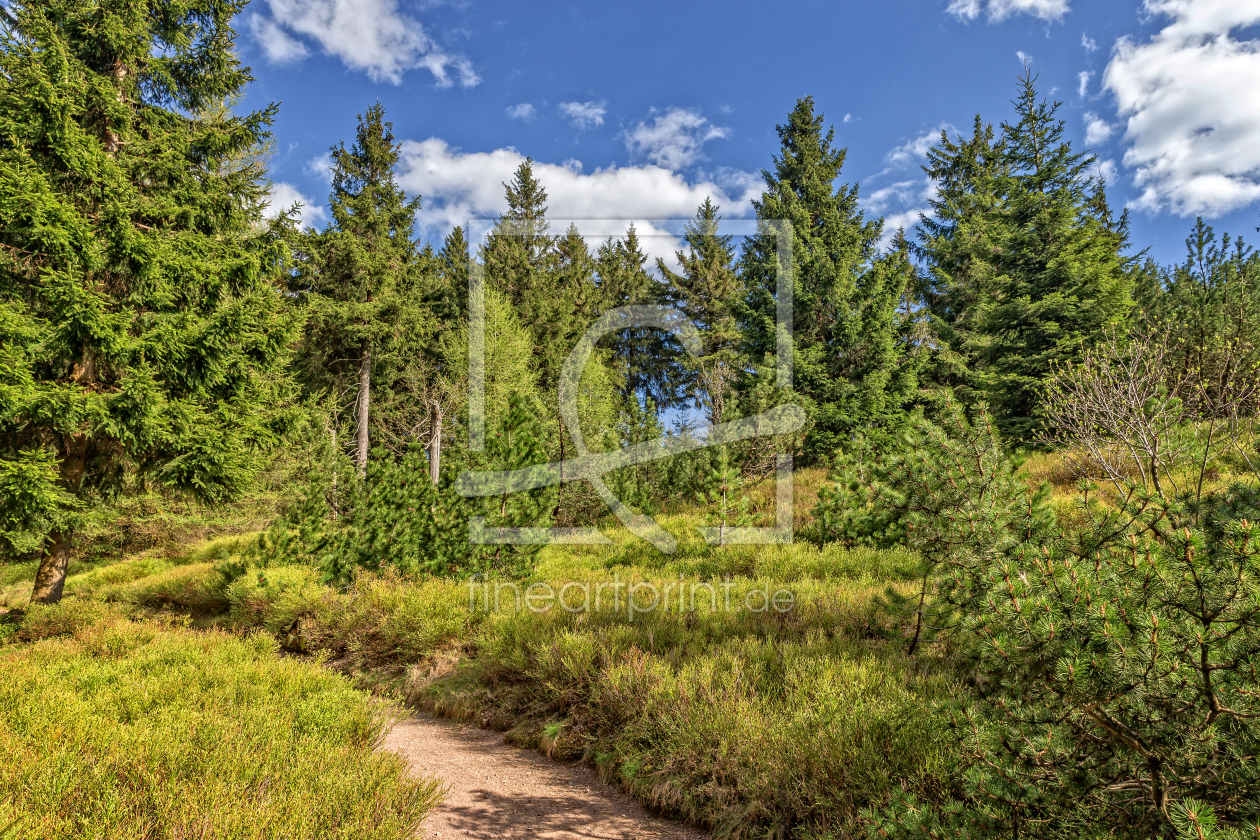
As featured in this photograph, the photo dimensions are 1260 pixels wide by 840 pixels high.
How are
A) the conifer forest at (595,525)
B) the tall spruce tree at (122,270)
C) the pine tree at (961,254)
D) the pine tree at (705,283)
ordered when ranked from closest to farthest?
the conifer forest at (595,525)
the tall spruce tree at (122,270)
the pine tree at (961,254)
the pine tree at (705,283)

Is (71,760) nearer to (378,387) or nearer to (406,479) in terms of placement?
(406,479)

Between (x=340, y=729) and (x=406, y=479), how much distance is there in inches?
230

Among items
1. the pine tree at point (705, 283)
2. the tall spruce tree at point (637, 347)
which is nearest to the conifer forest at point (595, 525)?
the pine tree at point (705, 283)

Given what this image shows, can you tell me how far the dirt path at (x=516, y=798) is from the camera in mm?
3584

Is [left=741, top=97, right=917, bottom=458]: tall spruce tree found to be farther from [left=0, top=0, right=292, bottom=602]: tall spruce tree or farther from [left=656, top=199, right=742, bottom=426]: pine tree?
[left=0, top=0, right=292, bottom=602]: tall spruce tree

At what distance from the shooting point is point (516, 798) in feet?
13.4

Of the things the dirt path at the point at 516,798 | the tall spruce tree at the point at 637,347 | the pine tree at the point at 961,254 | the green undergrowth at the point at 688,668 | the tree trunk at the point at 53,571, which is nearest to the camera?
the green undergrowth at the point at 688,668

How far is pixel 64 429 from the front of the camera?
7461 mm

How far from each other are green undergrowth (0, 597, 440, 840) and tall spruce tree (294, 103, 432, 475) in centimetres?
1428

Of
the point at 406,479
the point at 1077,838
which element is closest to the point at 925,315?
the point at 406,479

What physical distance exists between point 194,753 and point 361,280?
770 inches

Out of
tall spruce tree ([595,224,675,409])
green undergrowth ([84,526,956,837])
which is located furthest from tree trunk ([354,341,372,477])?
tall spruce tree ([595,224,675,409])

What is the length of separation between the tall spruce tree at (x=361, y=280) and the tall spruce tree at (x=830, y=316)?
13.7m

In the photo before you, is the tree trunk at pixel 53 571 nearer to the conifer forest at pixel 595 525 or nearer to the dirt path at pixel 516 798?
the conifer forest at pixel 595 525
